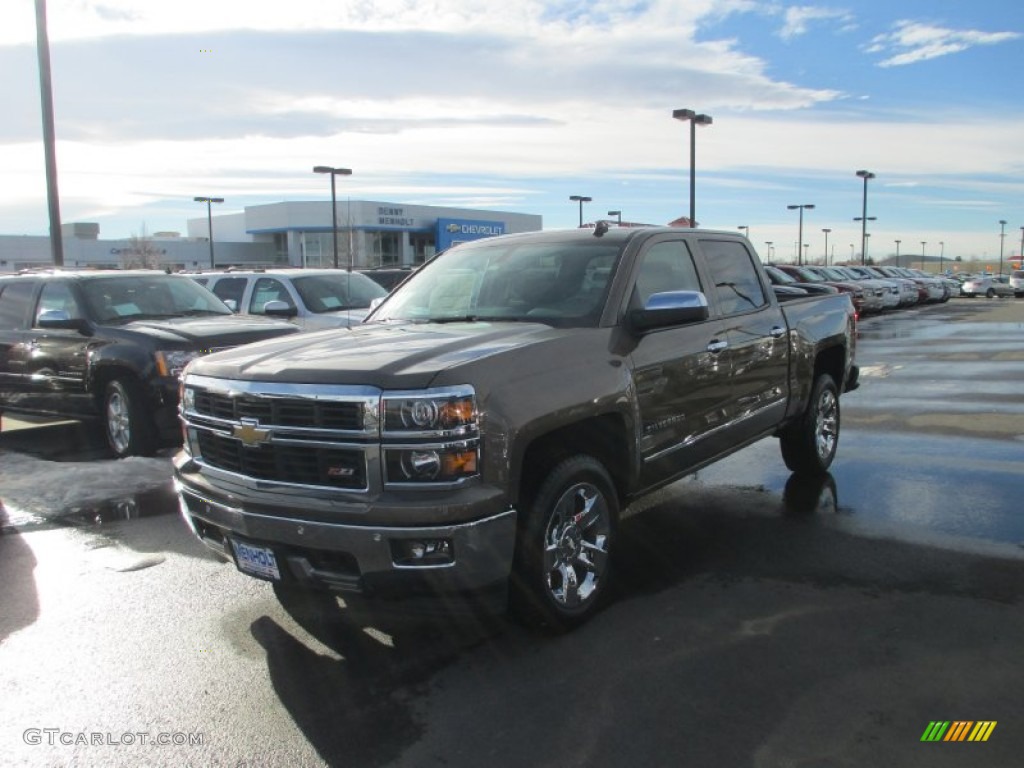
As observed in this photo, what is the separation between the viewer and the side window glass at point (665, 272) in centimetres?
488

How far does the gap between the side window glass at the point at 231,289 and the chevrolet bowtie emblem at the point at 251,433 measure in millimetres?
9055

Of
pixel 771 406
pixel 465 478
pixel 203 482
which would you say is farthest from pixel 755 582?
pixel 203 482

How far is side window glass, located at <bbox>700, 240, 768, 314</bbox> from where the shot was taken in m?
5.66

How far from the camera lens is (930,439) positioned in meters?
8.49

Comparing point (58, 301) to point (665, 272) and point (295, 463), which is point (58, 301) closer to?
point (295, 463)

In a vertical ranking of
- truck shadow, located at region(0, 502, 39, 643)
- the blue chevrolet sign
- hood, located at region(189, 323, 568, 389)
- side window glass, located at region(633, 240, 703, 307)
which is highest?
the blue chevrolet sign

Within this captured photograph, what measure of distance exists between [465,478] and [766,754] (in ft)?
5.04

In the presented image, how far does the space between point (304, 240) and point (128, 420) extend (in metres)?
64.3

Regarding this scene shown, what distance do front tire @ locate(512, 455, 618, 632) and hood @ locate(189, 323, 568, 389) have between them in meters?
0.70

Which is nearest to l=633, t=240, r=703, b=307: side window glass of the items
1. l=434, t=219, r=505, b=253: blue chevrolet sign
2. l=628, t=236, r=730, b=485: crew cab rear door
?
l=628, t=236, r=730, b=485: crew cab rear door

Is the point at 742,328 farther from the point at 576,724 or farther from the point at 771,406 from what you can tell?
the point at 576,724

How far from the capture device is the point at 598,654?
3912 millimetres

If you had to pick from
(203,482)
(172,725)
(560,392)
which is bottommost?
(172,725)

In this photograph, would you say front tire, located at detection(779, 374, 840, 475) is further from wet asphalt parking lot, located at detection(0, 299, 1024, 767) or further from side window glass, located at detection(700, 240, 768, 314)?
side window glass, located at detection(700, 240, 768, 314)
